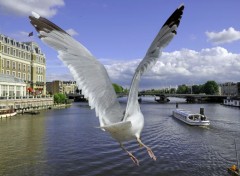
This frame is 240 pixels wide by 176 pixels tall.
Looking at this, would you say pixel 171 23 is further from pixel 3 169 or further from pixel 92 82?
pixel 3 169

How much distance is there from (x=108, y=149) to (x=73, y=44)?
63.0 ft

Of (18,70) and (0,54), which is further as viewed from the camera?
(18,70)

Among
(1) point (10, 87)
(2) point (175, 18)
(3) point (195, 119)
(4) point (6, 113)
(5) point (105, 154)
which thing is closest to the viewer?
(2) point (175, 18)

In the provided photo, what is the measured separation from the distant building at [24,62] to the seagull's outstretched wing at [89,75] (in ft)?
221

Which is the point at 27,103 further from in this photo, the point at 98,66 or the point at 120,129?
the point at 120,129

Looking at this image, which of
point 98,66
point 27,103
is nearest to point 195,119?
point 98,66

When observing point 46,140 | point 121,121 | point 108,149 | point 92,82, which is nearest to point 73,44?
point 92,82

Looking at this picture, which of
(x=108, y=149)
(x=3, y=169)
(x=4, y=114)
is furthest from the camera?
(x=4, y=114)

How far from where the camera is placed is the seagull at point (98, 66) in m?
6.06

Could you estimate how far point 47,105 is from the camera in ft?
255

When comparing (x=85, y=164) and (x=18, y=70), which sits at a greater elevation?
(x=18, y=70)

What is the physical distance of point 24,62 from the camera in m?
80.7

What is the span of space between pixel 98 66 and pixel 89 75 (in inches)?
10.8

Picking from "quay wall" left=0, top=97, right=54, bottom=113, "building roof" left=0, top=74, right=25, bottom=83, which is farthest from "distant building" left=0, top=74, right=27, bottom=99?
"quay wall" left=0, top=97, right=54, bottom=113
